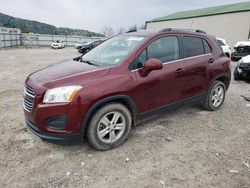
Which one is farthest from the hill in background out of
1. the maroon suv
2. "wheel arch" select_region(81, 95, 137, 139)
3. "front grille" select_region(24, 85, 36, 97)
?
"wheel arch" select_region(81, 95, 137, 139)

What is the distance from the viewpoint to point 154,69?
11.3ft

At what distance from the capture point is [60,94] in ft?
9.50

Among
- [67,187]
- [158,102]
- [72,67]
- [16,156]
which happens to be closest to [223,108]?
[158,102]

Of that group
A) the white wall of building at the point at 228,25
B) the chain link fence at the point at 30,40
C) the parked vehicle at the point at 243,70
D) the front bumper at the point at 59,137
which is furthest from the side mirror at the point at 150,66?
the chain link fence at the point at 30,40

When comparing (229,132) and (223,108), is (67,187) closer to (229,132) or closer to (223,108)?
(229,132)

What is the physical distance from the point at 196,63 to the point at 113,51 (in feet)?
5.20

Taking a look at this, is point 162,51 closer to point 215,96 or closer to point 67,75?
point 67,75

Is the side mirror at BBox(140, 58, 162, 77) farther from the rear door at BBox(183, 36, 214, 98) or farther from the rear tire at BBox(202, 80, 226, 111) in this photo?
the rear tire at BBox(202, 80, 226, 111)

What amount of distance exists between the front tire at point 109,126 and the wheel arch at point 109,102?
5 centimetres

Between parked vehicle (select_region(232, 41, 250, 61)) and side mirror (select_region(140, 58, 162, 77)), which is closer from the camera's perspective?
side mirror (select_region(140, 58, 162, 77))

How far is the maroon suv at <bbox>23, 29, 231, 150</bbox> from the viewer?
2.94m

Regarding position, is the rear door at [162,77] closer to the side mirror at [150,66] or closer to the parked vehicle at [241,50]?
the side mirror at [150,66]

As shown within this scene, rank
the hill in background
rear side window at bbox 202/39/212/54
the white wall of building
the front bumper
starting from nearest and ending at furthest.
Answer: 1. the front bumper
2. rear side window at bbox 202/39/212/54
3. the white wall of building
4. the hill in background

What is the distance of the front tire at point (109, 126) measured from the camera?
315 cm
